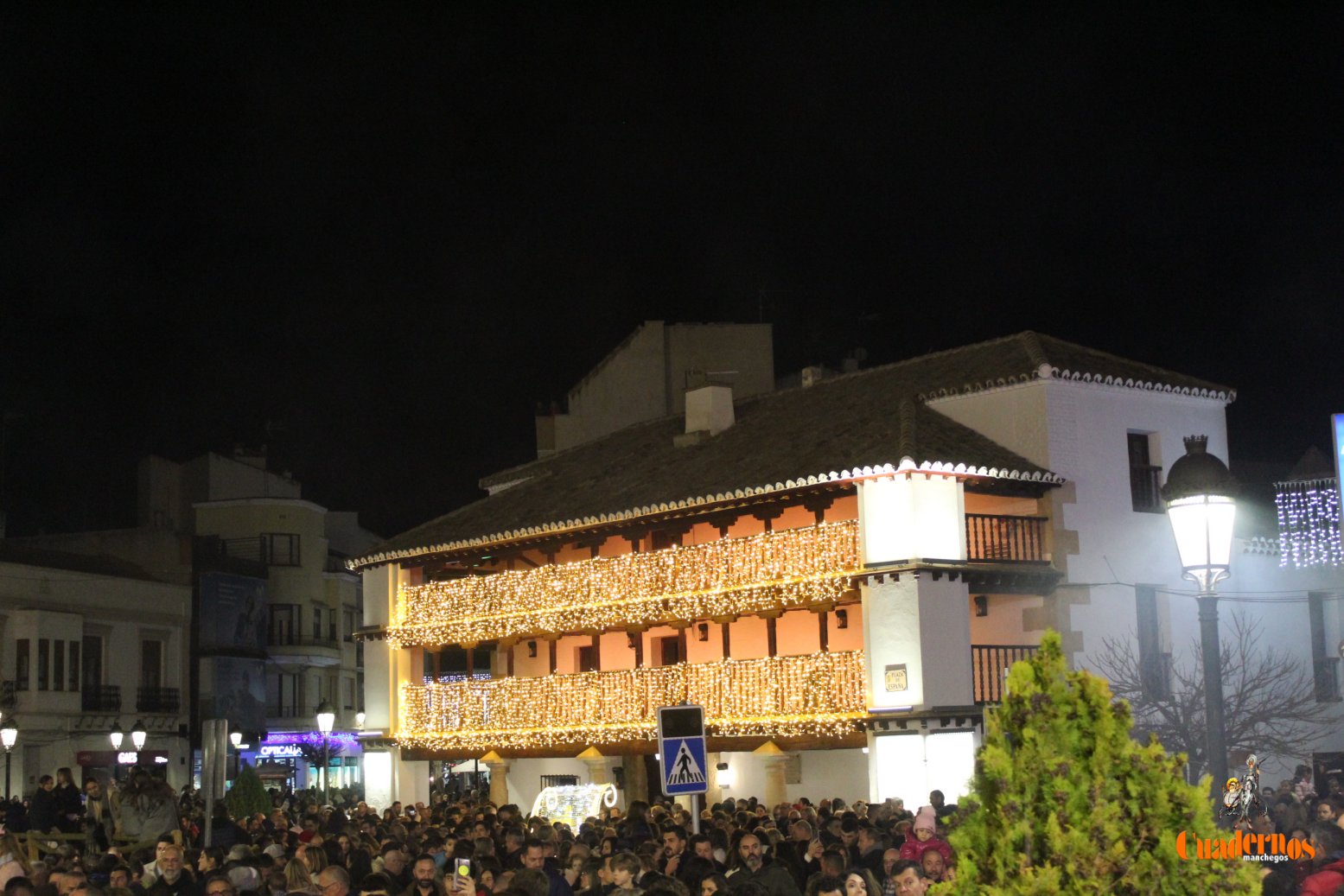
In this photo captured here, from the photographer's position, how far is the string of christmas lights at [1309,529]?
101 ft

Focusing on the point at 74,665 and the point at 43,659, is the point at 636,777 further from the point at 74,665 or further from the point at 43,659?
the point at 74,665

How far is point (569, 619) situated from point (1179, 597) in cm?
1170

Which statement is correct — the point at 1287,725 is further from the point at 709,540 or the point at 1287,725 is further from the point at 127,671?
the point at 127,671

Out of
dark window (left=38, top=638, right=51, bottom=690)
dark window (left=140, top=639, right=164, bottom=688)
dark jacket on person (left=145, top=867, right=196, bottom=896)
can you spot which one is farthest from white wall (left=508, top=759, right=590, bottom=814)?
dark jacket on person (left=145, top=867, right=196, bottom=896)

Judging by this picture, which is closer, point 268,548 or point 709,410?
point 709,410

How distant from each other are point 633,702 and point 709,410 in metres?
6.89

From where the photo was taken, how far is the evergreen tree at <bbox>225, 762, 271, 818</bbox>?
30219mm

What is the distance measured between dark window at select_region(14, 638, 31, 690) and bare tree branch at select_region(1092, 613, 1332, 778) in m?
30.0

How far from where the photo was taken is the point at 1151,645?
3003cm

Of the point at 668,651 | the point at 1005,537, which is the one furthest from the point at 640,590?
the point at 1005,537

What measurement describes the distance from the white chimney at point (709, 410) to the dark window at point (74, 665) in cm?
2148

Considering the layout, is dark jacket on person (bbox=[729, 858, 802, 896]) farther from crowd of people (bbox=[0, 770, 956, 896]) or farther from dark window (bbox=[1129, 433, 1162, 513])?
dark window (bbox=[1129, 433, 1162, 513])

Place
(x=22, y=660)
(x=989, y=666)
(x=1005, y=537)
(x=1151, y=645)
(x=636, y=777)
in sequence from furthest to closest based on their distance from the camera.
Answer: (x=22, y=660) < (x=636, y=777) < (x=1151, y=645) < (x=1005, y=537) < (x=989, y=666)

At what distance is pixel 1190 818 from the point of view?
6.37 metres
